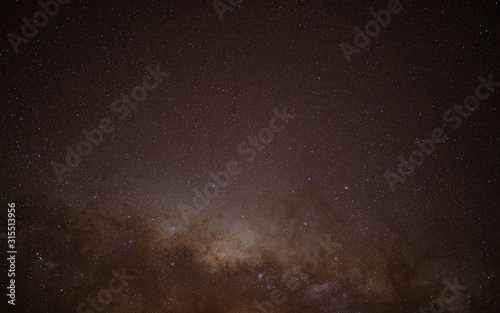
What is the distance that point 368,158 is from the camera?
293cm

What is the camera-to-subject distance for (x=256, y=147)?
2.91 metres

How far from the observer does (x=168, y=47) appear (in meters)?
2.80

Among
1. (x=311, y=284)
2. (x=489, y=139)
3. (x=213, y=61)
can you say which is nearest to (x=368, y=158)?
(x=489, y=139)

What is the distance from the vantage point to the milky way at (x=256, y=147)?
2758mm

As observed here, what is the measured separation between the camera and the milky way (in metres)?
2.76

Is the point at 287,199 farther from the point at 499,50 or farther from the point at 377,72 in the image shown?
the point at 499,50

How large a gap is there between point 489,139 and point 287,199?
3.02 meters

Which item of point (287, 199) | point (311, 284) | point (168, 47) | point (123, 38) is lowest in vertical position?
point (311, 284)

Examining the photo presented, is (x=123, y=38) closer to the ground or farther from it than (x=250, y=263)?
farther from it

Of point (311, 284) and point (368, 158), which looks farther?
point (311, 284)

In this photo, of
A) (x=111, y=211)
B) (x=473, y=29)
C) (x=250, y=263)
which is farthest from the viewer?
(x=250, y=263)

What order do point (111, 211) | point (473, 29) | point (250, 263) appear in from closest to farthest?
1. point (473, 29)
2. point (111, 211)
3. point (250, 263)

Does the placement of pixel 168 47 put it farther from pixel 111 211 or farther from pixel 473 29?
pixel 473 29

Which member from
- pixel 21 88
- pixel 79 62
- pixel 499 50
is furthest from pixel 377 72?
pixel 21 88
